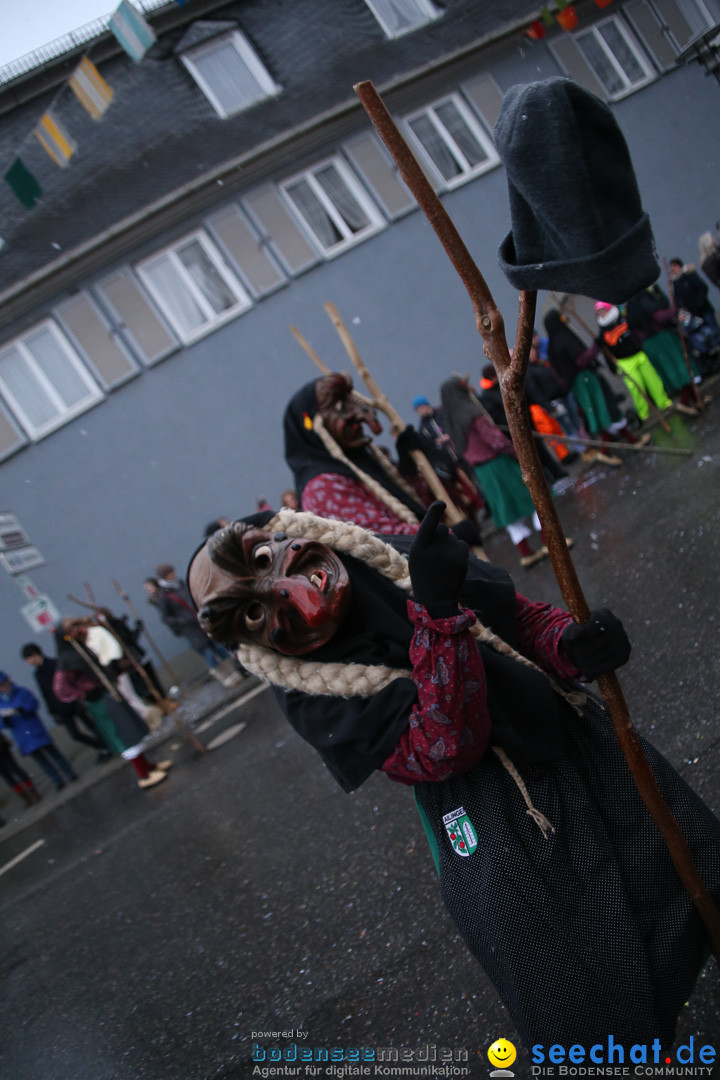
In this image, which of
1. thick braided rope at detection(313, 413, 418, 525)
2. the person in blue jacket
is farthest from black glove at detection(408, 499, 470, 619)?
the person in blue jacket

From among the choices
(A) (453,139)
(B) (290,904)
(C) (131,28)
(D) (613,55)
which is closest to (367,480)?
(B) (290,904)

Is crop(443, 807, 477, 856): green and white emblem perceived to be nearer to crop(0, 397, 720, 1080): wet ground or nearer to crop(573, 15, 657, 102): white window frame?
crop(0, 397, 720, 1080): wet ground

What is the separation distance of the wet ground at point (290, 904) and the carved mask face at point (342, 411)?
6.73 feet

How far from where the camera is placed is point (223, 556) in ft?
6.27

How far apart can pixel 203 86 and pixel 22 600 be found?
9.44 m

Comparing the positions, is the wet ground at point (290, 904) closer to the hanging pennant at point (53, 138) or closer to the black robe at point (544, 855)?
the black robe at point (544, 855)

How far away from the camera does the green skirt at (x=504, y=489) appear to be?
7.92m

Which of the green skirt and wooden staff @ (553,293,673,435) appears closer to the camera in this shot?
the green skirt

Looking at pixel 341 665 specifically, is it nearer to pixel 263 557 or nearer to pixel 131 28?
pixel 263 557

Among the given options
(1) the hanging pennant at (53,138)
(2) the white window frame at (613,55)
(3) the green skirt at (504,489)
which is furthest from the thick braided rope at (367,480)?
(2) the white window frame at (613,55)

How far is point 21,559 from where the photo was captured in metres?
12.4

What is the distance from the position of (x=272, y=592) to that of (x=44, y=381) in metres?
13.6

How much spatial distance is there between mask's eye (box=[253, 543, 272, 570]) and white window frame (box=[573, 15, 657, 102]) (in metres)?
16.8

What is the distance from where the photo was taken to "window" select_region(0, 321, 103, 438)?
14144mm
